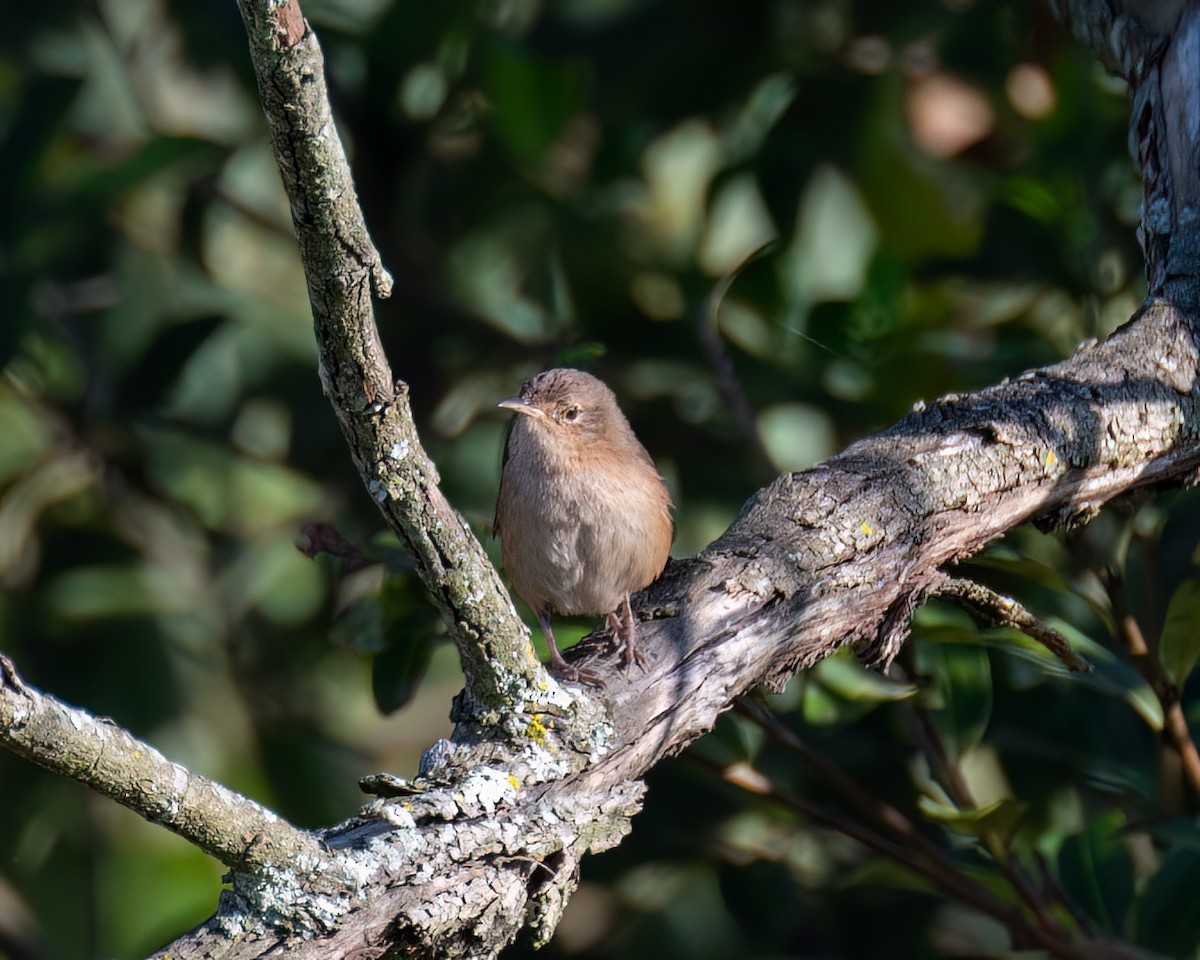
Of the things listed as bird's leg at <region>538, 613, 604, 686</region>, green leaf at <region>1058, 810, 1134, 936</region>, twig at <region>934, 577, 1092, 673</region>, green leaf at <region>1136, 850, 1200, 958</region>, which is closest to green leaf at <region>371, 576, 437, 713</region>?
A: bird's leg at <region>538, 613, 604, 686</region>

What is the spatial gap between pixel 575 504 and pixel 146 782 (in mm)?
2023

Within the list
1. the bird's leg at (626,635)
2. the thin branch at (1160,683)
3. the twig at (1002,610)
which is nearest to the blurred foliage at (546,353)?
the thin branch at (1160,683)

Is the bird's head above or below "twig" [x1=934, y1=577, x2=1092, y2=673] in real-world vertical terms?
above

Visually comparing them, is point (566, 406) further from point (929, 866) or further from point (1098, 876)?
point (1098, 876)

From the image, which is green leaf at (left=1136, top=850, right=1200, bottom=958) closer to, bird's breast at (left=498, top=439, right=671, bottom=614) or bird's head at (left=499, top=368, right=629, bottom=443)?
bird's breast at (left=498, top=439, right=671, bottom=614)

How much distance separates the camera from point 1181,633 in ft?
10.6

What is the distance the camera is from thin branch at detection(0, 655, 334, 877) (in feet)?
4.88

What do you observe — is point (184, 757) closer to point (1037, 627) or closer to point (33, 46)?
point (33, 46)

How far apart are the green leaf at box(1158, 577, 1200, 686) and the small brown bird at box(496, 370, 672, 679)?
1.22 meters

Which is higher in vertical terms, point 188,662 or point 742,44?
point 742,44

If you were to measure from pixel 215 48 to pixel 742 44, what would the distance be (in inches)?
72.6

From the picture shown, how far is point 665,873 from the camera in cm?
449

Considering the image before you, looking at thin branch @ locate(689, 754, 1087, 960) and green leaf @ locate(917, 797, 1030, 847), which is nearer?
green leaf @ locate(917, 797, 1030, 847)

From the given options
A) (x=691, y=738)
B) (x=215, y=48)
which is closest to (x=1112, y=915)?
(x=691, y=738)
